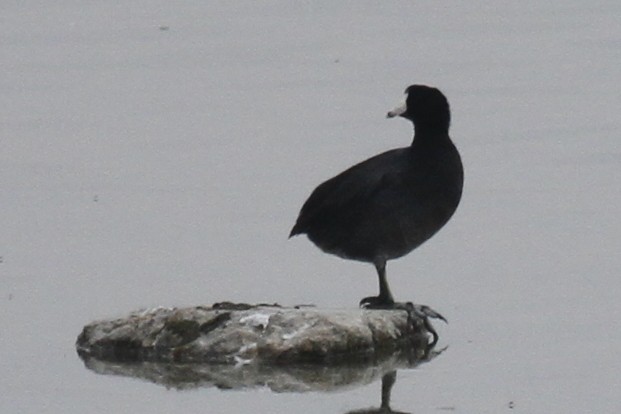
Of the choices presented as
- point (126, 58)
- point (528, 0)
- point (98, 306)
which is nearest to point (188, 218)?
point (98, 306)

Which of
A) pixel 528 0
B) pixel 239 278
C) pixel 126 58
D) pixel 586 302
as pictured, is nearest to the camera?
pixel 586 302

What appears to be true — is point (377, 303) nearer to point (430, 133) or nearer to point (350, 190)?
point (350, 190)

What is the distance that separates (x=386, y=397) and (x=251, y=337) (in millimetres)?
759

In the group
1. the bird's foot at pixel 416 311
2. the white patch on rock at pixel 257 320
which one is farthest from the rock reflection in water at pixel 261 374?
the bird's foot at pixel 416 311

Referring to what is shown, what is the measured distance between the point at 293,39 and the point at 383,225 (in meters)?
6.24

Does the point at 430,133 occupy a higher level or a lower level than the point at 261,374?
higher

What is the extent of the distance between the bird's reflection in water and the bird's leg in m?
0.79

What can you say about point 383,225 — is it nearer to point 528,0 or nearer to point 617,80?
point 617,80

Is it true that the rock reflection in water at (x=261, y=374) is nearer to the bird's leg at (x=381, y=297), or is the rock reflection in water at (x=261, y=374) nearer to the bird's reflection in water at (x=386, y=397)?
the bird's reflection in water at (x=386, y=397)

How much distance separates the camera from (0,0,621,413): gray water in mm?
7988

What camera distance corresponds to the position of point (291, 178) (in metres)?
11.2

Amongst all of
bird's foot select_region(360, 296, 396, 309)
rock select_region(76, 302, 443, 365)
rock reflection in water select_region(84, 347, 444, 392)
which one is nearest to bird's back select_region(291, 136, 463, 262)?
bird's foot select_region(360, 296, 396, 309)

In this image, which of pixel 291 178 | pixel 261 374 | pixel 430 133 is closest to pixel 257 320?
pixel 261 374

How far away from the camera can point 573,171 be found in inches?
440
